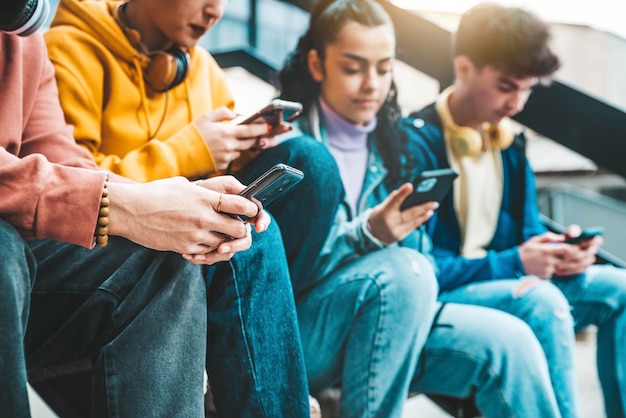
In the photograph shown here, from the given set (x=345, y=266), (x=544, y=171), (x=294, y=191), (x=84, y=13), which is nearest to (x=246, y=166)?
(x=294, y=191)

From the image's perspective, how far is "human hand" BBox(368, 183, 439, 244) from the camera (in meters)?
1.33

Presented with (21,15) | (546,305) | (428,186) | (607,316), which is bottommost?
(607,316)

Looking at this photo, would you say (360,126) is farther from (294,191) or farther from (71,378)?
(71,378)

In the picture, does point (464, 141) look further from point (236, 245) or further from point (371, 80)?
point (236, 245)

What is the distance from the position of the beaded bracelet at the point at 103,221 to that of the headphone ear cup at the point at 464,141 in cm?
109

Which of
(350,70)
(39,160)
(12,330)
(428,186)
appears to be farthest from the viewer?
(350,70)

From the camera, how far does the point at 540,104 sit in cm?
189

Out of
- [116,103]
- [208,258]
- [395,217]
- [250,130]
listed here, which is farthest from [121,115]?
[395,217]

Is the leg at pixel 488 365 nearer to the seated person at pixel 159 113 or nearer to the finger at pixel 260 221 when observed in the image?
the seated person at pixel 159 113

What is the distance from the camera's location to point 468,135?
1665 mm

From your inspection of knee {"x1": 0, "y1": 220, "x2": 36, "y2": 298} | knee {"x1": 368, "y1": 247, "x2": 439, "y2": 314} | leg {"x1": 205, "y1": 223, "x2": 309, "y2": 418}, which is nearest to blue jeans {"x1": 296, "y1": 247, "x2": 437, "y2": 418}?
knee {"x1": 368, "y1": 247, "x2": 439, "y2": 314}

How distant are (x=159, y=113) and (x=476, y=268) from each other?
817mm

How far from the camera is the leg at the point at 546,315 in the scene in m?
1.32

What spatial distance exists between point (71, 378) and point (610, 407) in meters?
1.16
